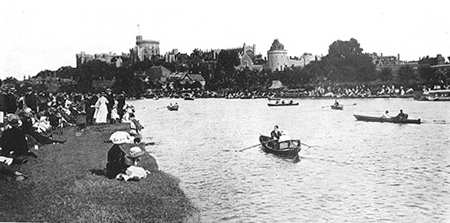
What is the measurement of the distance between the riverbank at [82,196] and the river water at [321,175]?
1049 millimetres

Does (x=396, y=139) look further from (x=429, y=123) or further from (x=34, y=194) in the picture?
(x=34, y=194)

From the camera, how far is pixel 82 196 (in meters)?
6.21

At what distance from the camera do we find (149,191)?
6941 mm

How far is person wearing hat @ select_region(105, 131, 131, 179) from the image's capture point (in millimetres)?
6867

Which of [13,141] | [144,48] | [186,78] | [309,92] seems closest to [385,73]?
[144,48]

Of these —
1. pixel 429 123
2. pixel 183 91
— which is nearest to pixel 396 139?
pixel 429 123

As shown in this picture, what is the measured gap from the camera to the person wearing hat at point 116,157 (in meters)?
6.87

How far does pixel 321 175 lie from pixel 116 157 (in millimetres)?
5190

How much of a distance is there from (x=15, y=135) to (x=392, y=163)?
27.8 ft

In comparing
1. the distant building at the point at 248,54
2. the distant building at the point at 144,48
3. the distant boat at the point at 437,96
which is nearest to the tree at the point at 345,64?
the distant building at the point at 248,54

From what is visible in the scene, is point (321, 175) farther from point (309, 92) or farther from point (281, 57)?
point (309, 92)

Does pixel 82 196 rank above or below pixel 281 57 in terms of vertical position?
below

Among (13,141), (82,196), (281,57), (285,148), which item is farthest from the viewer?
(281,57)

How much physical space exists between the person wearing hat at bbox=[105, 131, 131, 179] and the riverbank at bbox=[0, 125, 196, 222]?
15 cm
